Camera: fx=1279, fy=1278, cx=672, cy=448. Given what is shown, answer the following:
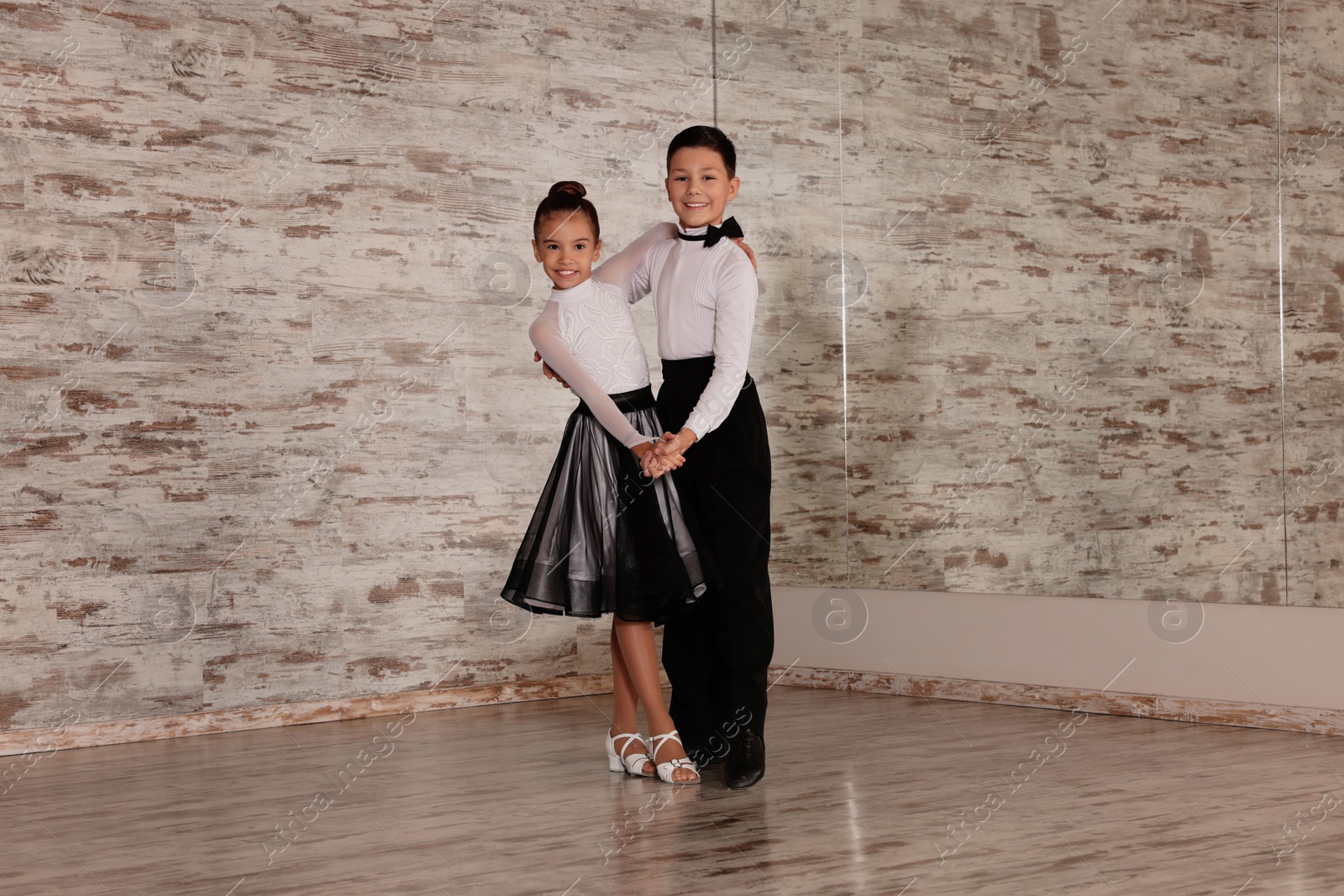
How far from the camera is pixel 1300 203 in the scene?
122 inches

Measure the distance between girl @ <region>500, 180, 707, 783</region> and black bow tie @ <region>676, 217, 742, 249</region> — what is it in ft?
0.71

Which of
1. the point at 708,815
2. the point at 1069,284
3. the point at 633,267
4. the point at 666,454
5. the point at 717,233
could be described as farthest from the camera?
the point at 1069,284

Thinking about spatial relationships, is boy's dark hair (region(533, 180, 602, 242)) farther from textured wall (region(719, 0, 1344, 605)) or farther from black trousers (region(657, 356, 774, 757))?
textured wall (region(719, 0, 1344, 605))

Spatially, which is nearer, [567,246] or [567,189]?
[567,246]

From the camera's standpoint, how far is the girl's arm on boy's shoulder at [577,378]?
270 cm

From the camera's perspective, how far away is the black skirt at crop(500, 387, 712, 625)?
2689mm

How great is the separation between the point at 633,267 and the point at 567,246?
8.7 inches

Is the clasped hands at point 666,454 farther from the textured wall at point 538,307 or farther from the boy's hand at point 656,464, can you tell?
the textured wall at point 538,307

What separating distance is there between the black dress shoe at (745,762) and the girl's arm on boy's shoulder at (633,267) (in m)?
1.04

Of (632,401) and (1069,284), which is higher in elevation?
(1069,284)

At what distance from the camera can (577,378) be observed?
108 inches

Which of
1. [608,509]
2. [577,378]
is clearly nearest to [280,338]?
[577,378]

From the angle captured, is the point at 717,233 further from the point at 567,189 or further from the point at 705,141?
the point at 567,189

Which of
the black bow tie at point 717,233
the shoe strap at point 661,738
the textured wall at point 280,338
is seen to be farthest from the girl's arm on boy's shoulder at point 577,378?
the textured wall at point 280,338
